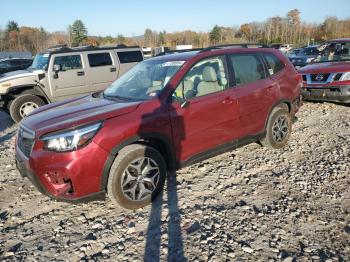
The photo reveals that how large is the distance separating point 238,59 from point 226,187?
6.27ft

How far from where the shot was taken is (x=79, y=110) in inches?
158

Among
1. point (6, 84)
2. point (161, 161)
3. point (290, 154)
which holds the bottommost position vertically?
point (290, 154)

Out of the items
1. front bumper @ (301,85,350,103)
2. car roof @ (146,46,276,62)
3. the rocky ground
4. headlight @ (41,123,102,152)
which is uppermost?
car roof @ (146,46,276,62)

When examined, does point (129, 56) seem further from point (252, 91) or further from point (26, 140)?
point (26, 140)

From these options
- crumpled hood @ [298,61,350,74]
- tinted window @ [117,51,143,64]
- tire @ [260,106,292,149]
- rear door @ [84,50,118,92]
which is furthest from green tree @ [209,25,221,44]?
tire @ [260,106,292,149]

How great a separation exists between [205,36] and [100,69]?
67.9m

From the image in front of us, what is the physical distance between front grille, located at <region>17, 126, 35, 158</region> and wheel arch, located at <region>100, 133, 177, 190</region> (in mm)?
855

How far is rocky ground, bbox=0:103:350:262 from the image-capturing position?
311 cm

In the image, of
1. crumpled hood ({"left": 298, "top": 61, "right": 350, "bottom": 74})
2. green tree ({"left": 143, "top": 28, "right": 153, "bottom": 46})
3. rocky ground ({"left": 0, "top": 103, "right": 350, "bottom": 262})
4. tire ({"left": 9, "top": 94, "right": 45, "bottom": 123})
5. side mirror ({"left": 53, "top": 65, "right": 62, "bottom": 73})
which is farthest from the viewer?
green tree ({"left": 143, "top": 28, "right": 153, "bottom": 46})

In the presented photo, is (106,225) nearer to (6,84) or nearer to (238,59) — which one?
(238,59)

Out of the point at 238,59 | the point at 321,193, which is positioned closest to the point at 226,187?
the point at 321,193

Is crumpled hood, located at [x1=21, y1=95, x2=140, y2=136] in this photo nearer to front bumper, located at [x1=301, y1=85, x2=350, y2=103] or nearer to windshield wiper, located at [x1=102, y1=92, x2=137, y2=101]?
windshield wiper, located at [x1=102, y1=92, x2=137, y2=101]

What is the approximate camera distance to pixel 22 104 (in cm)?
867

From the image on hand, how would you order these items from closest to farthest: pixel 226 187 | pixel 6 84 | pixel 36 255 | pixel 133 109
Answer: pixel 36 255 → pixel 133 109 → pixel 226 187 → pixel 6 84
